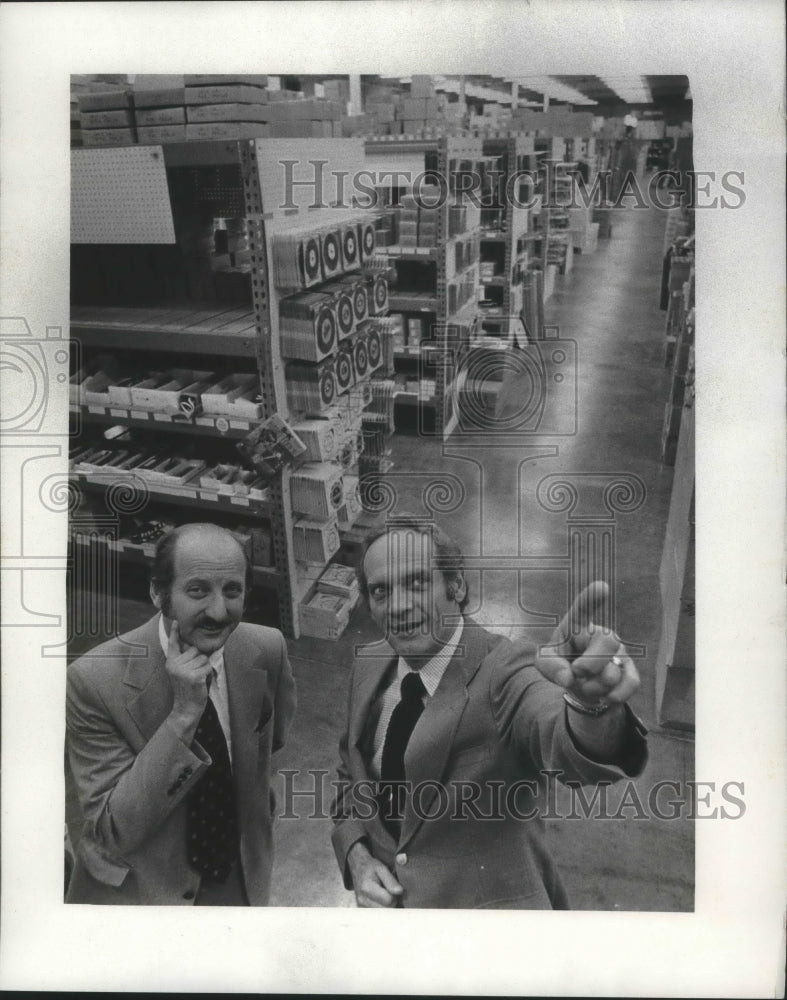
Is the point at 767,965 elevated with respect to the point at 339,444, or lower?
lower

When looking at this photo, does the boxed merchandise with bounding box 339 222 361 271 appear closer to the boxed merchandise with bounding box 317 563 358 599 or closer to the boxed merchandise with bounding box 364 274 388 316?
the boxed merchandise with bounding box 364 274 388 316

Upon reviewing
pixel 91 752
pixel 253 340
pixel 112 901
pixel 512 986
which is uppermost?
pixel 253 340

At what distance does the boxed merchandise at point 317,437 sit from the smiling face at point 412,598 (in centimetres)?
80

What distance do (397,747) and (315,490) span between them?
3.20ft

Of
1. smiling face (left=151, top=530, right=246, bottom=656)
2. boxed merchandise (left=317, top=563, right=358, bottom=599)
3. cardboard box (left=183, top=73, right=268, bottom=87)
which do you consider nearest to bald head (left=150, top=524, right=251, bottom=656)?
smiling face (left=151, top=530, right=246, bottom=656)

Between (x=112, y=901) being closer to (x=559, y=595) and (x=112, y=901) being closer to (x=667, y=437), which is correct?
(x=559, y=595)

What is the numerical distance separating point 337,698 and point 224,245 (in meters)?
1.57

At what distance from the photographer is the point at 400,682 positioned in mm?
1411

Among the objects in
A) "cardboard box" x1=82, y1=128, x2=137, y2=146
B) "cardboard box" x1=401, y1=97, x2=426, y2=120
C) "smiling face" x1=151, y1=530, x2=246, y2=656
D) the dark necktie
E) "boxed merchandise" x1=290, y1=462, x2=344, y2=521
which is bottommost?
the dark necktie

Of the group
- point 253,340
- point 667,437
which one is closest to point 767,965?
point 667,437

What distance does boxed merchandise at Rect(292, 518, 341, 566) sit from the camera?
222 centimetres

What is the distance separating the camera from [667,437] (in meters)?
1.84

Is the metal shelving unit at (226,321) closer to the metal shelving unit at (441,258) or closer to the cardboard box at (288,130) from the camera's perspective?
the cardboard box at (288,130)

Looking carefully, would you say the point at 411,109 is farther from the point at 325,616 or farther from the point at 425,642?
the point at 425,642
